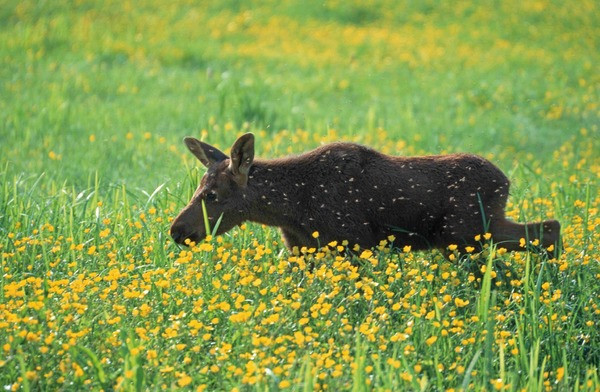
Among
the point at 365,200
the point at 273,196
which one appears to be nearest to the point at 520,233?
the point at 365,200

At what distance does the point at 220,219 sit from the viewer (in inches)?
232

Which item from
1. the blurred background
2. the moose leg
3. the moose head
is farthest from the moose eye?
the moose leg

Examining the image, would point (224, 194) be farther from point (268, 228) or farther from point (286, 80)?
point (286, 80)

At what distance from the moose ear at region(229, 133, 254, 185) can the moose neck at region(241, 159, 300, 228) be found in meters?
0.09

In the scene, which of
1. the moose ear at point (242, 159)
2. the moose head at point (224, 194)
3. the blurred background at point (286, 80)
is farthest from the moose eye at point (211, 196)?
the blurred background at point (286, 80)

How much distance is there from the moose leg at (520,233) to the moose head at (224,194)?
1.65 m

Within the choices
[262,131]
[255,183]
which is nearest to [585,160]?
[262,131]

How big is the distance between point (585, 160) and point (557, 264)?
14.8 ft

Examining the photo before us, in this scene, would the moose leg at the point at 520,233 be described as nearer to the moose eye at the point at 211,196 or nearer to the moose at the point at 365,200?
the moose at the point at 365,200

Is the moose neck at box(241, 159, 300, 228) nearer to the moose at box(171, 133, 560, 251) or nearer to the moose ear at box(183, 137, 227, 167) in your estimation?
the moose at box(171, 133, 560, 251)

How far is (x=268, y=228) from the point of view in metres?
6.67

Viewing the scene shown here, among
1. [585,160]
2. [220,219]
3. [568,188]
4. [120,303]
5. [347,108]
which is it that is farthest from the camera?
[347,108]

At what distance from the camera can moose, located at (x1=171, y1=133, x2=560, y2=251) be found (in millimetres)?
5973

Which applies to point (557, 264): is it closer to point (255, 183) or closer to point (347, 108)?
point (255, 183)
